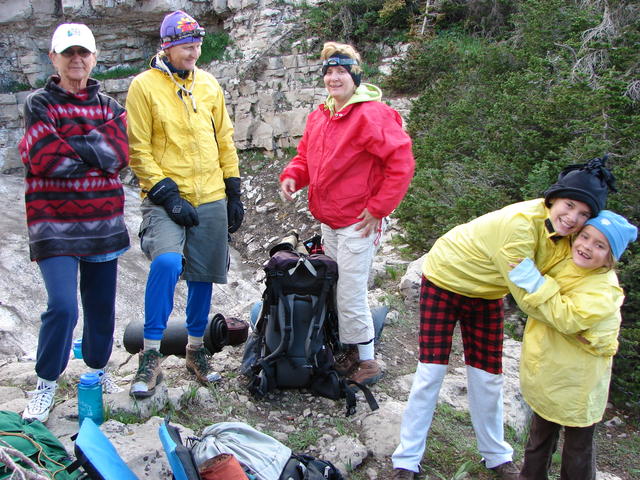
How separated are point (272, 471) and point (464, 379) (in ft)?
6.93

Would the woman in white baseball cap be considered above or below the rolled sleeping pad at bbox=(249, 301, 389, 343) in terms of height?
above

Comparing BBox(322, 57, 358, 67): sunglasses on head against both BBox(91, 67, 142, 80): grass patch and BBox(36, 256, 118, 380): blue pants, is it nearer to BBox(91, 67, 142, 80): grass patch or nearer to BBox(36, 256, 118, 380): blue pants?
BBox(36, 256, 118, 380): blue pants

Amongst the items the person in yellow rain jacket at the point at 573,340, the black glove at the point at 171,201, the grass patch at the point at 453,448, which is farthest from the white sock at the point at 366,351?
the black glove at the point at 171,201

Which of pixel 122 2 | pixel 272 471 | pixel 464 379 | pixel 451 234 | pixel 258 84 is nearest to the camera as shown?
pixel 272 471

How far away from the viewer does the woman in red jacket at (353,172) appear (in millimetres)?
3439

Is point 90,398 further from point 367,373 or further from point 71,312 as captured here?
point 367,373

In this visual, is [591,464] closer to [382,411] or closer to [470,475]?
[470,475]

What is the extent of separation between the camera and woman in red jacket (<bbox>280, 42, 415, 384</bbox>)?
11.3 feet

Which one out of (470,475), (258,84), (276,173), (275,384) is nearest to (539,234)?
(470,475)

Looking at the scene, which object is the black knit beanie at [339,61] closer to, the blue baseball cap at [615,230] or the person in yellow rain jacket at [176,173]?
the person in yellow rain jacket at [176,173]

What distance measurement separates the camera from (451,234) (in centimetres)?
282

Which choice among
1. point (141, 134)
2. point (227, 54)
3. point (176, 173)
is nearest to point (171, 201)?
point (176, 173)

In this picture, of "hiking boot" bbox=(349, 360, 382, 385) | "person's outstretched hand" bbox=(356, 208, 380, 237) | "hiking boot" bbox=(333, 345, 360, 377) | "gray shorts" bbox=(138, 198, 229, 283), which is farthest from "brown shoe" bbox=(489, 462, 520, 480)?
"gray shorts" bbox=(138, 198, 229, 283)

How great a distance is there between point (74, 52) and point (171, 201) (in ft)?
2.94
